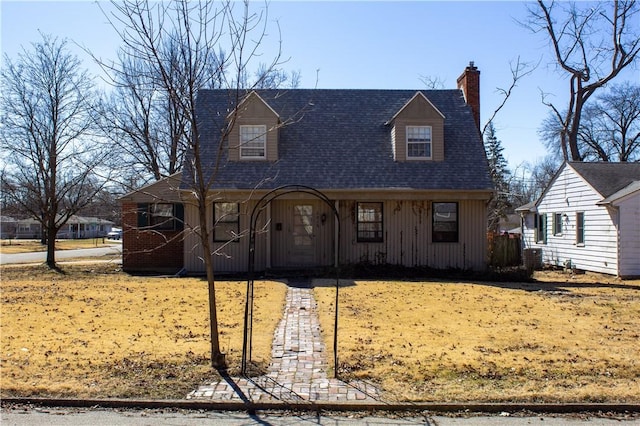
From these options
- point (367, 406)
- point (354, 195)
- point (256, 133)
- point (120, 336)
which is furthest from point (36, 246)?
point (367, 406)

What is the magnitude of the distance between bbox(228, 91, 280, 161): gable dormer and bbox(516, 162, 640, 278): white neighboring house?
11845 millimetres

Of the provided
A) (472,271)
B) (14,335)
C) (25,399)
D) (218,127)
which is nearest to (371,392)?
(25,399)

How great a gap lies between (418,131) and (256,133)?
5.85 metres

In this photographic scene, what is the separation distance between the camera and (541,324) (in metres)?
9.87

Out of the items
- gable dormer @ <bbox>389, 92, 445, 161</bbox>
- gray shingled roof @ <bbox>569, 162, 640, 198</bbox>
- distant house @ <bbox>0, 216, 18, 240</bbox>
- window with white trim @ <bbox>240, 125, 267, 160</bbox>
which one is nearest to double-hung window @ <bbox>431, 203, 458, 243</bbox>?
gable dormer @ <bbox>389, 92, 445, 161</bbox>

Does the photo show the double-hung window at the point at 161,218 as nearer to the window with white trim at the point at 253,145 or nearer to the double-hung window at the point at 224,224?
the double-hung window at the point at 224,224

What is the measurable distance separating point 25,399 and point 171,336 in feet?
9.99

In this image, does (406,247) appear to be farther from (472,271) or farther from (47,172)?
(47,172)

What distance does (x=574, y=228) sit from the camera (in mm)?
21672

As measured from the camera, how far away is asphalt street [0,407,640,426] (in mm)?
5219

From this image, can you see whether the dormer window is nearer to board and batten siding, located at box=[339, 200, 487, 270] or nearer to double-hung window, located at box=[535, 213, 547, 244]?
board and batten siding, located at box=[339, 200, 487, 270]

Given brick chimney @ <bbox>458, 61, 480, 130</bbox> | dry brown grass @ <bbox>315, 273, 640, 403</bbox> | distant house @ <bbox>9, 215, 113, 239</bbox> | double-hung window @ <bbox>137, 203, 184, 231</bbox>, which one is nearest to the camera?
dry brown grass @ <bbox>315, 273, 640, 403</bbox>

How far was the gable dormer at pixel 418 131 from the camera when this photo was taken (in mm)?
19172

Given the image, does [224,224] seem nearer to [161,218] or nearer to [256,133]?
[161,218]
